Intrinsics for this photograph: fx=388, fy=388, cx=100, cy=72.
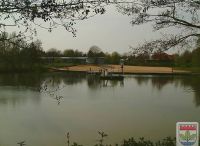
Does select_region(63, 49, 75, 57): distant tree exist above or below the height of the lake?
above

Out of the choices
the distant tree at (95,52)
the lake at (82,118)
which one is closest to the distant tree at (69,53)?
the distant tree at (95,52)

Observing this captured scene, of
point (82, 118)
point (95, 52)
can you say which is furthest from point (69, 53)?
point (82, 118)

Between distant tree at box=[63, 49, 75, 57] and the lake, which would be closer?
the lake

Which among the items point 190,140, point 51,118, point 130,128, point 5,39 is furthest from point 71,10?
point 51,118

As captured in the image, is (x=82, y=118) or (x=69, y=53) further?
(x=69, y=53)

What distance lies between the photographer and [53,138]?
10883 mm

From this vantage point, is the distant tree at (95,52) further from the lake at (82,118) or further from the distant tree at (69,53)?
the lake at (82,118)

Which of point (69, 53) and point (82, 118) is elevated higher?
point (69, 53)

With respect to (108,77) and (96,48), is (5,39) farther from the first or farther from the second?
(96,48)

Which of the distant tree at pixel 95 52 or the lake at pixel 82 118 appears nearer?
the lake at pixel 82 118

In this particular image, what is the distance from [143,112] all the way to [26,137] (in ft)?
22.5

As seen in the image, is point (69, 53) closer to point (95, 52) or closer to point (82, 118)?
point (95, 52)

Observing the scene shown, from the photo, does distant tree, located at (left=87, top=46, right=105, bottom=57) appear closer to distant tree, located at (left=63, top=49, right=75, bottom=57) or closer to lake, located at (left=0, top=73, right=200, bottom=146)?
distant tree, located at (left=63, top=49, right=75, bottom=57)

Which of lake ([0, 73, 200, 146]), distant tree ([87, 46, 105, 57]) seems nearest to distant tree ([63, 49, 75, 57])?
distant tree ([87, 46, 105, 57])
